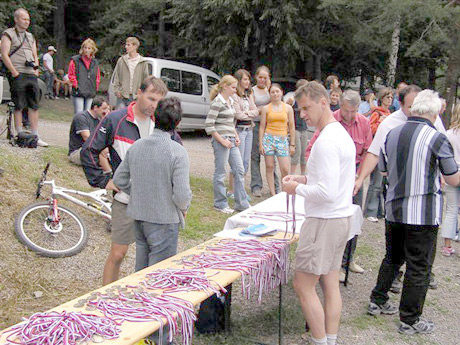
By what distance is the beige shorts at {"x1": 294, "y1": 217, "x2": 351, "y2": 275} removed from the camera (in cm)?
334

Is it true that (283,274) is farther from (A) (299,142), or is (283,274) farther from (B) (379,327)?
(A) (299,142)

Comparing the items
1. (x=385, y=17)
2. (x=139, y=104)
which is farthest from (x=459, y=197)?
(x=385, y=17)

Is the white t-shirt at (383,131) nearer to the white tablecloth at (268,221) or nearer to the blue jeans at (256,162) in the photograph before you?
the white tablecloth at (268,221)

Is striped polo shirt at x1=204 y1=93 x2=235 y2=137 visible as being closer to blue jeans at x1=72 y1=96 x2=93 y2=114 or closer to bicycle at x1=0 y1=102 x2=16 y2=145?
blue jeans at x1=72 y1=96 x2=93 y2=114

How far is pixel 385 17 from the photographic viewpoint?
1363 cm

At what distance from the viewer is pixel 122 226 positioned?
3.81 meters

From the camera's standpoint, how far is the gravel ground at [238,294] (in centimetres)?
418

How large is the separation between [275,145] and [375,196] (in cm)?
159

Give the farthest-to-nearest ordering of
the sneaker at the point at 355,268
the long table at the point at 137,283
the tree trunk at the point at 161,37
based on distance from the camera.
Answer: the tree trunk at the point at 161,37, the sneaker at the point at 355,268, the long table at the point at 137,283

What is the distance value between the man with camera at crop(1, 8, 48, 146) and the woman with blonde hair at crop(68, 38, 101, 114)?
2.73ft

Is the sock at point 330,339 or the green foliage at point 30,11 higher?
the green foliage at point 30,11

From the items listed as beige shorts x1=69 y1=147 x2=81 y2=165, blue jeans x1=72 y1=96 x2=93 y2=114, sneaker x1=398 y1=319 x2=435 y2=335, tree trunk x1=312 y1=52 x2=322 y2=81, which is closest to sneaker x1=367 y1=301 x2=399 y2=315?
sneaker x1=398 y1=319 x2=435 y2=335

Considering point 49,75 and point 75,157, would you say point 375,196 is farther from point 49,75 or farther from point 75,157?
point 49,75

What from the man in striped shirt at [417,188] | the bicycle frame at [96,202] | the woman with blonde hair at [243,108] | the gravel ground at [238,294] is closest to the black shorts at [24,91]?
the gravel ground at [238,294]
